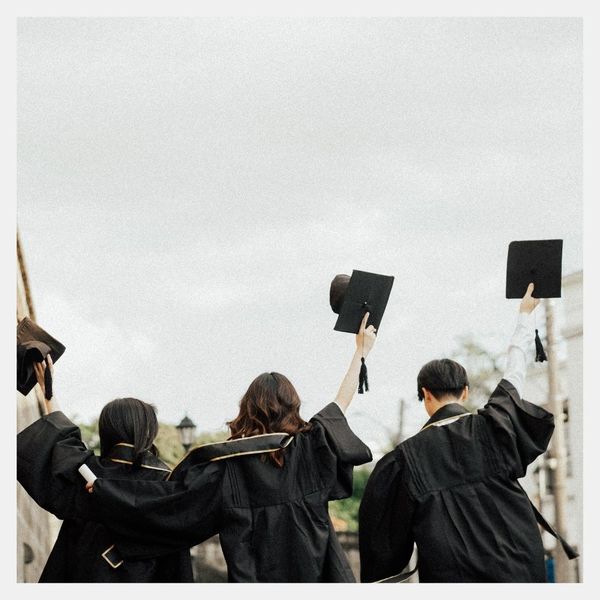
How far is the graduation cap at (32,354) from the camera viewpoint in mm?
5461

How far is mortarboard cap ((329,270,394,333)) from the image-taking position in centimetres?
573

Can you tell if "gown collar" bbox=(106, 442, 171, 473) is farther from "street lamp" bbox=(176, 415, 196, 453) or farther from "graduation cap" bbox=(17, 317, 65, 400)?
"street lamp" bbox=(176, 415, 196, 453)

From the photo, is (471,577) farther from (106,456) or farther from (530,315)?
(106,456)

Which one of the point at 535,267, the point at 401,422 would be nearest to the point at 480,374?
the point at 401,422

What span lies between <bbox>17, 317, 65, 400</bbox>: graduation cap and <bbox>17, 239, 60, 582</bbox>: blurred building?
4.09 meters

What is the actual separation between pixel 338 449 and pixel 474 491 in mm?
688

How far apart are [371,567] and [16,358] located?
198cm

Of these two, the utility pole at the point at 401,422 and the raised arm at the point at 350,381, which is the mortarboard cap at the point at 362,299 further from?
the utility pole at the point at 401,422

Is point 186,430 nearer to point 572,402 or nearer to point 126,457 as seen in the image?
point 126,457

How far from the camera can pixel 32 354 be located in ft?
18.0

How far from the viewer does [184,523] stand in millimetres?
5176

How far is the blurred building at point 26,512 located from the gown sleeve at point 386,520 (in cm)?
482

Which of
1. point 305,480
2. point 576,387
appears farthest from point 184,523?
point 576,387

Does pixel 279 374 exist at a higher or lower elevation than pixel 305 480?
higher
